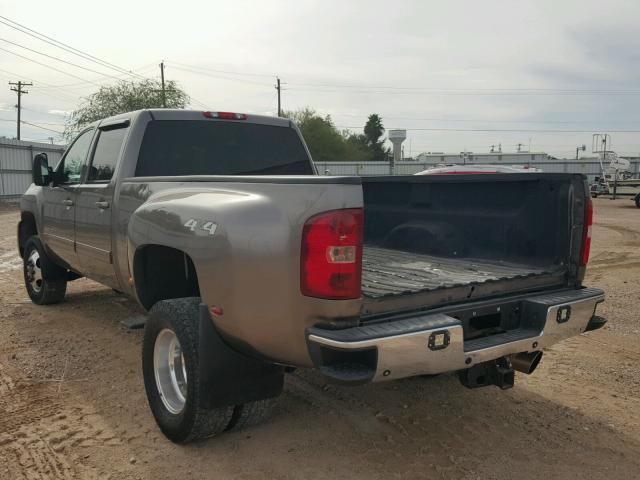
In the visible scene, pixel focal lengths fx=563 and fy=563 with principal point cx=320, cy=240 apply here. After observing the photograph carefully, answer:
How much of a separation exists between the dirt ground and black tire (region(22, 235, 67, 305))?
117 cm

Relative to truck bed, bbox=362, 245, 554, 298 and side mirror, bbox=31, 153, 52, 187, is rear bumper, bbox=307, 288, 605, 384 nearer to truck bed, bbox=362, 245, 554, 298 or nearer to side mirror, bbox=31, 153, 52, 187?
truck bed, bbox=362, 245, 554, 298

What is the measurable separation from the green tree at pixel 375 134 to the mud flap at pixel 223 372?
8438 centimetres

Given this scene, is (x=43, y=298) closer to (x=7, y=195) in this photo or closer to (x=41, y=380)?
(x=41, y=380)

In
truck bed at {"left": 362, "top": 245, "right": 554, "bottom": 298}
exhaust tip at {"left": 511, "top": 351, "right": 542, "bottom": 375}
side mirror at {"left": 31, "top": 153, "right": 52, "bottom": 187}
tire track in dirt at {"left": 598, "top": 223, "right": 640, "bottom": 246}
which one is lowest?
tire track in dirt at {"left": 598, "top": 223, "right": 640, "bottom": 246}

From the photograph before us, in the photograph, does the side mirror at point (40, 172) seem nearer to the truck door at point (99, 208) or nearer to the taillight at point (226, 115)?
the truck door at point (99, 208)

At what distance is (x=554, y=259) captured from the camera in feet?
11.9

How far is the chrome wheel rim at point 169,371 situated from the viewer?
11.1ft

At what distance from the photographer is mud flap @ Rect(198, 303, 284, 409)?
2891mm

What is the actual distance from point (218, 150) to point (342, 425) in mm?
2445

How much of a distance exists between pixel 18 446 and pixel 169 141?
2.37 meters

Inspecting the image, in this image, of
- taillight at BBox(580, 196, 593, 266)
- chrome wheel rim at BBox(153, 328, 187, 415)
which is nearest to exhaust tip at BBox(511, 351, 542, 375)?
taillight at BBox(580, 196, 593, 266)

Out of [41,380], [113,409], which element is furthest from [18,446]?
Result: [41,380]

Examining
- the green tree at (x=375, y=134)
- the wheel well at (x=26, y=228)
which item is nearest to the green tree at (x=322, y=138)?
the green tree at (x=375, y=134)

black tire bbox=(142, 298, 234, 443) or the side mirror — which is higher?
the side mirror
